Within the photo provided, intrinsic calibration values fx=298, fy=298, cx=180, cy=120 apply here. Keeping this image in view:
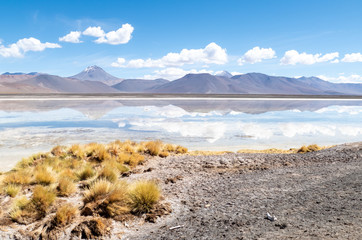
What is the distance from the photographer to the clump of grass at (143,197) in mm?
5699

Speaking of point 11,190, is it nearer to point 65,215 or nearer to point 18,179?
point 18,179

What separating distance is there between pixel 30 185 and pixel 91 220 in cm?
299

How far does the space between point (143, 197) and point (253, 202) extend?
84.8 inches

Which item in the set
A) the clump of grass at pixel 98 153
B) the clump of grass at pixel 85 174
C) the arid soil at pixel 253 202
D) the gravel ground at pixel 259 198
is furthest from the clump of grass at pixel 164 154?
the clump of grass at pixel 85 174

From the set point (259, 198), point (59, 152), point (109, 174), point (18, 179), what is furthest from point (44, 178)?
point (259, 198)

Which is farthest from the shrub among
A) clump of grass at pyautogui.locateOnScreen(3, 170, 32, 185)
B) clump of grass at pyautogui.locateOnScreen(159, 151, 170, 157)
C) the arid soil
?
clump of grass at pyautogui.locateOnScreen(159, 151, 170, 157)

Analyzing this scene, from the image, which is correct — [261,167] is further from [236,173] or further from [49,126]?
[49,126]

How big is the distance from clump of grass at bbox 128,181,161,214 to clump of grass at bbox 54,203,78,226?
3.48ft

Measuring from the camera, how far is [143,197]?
582 centimetres

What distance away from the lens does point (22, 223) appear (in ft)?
17.5

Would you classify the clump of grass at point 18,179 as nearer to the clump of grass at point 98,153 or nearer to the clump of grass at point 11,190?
the clump of grass at point 11,190

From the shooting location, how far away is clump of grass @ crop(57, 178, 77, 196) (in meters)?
6.64

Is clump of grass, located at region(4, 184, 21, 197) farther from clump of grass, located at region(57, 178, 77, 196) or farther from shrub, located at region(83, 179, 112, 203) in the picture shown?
shrub, located at region(83, 179, 112, 203)

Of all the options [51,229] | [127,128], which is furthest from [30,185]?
[127,128]
